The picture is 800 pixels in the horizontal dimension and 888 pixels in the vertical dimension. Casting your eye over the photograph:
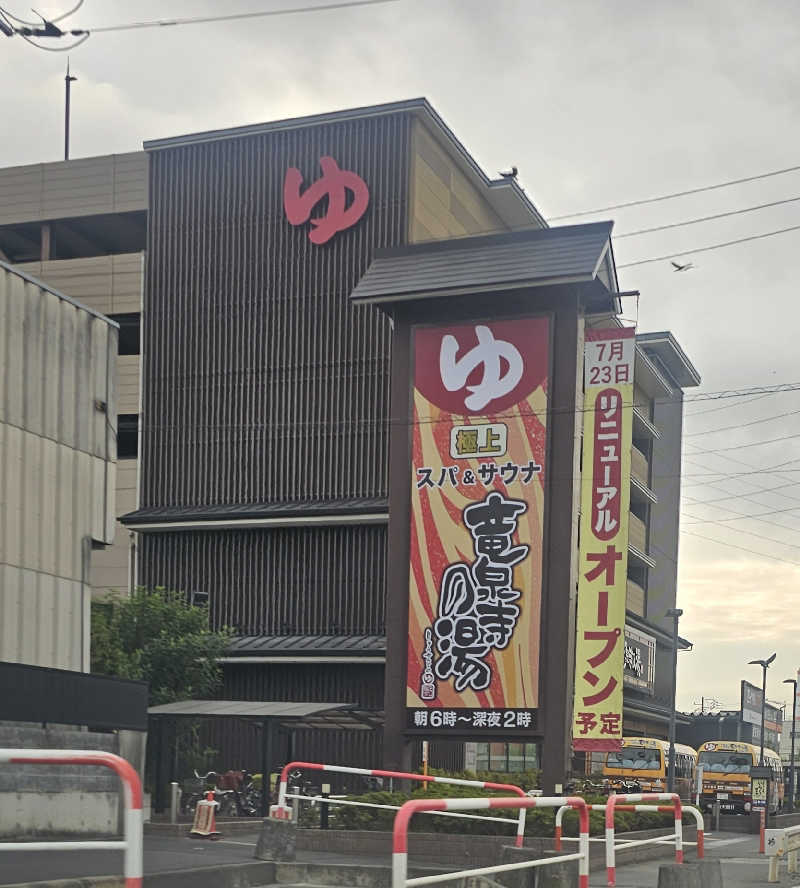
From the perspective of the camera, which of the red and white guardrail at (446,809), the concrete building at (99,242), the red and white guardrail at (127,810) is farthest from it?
the concrete building at (99,242)

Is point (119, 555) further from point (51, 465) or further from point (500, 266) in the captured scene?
point (51, 465)

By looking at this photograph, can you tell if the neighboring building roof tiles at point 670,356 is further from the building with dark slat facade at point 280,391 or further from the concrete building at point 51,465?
the concrete building at point 51,465

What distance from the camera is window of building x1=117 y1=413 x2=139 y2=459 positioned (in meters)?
55.0

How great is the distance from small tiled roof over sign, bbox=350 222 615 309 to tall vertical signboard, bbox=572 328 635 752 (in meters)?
2.26

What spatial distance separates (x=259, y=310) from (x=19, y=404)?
26.7 m

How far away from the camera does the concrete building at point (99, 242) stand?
179ft

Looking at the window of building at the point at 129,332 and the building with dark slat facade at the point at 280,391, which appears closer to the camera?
the building with dark slat facade at the point at 280,391

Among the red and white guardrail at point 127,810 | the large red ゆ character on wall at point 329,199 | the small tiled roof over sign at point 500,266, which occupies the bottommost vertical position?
the red and white guardrail at point 127,810

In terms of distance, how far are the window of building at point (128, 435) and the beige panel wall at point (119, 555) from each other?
0.65 m

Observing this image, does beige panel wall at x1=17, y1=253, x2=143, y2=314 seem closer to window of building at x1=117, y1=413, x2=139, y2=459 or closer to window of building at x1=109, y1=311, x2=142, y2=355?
window of building at x1=109, y1=311, x2=142, y2=355

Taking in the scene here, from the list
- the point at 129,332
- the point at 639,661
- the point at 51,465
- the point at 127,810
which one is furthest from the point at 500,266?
the point at 639,661

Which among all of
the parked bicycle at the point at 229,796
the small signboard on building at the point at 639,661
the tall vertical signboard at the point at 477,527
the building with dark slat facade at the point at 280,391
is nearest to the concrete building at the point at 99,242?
the building with dark slat facade at the point at 280,391

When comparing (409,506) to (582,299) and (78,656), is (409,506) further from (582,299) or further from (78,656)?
(78,656)

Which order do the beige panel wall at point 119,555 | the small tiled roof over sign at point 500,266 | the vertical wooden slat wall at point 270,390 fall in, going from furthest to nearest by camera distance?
the beige panel wall at point 119,555
the vertical wooden slat wall at point 270,390
the small tiled roof over sign at point 500,266
